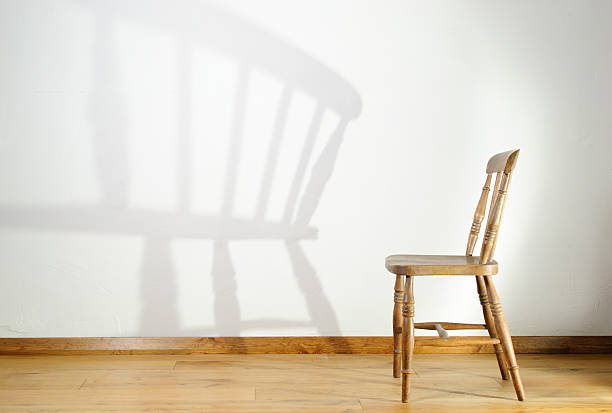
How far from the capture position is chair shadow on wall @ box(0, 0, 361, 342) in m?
2.24

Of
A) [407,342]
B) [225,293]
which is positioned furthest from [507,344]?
[225,293]

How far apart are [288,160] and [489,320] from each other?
960 mm

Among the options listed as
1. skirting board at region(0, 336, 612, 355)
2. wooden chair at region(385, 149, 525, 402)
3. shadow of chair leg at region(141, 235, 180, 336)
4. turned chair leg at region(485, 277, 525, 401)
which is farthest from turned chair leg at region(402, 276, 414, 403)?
shadow of chair leg at region(141, 235, 180, 336)

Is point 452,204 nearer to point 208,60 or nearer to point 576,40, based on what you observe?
point 576,40

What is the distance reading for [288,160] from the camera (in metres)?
2.27

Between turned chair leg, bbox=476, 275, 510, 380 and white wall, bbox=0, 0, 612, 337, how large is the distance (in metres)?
0.36

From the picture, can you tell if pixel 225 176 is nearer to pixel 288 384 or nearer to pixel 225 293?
pixel 225 293

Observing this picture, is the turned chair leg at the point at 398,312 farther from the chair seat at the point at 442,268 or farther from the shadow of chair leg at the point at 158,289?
the shadow of chair leg at the point at 158,289

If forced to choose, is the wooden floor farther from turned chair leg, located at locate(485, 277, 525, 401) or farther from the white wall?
the white wall

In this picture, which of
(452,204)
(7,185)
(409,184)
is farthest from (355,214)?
(7,185)

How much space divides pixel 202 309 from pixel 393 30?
135 centimetres

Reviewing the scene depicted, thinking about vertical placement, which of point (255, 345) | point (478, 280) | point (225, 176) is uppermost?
point (225, 176)

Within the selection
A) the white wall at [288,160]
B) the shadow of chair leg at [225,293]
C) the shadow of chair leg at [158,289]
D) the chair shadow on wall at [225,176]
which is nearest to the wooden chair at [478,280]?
the white wall at [288,160]

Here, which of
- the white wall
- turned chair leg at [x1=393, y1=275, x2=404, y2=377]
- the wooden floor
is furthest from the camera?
the white wall
